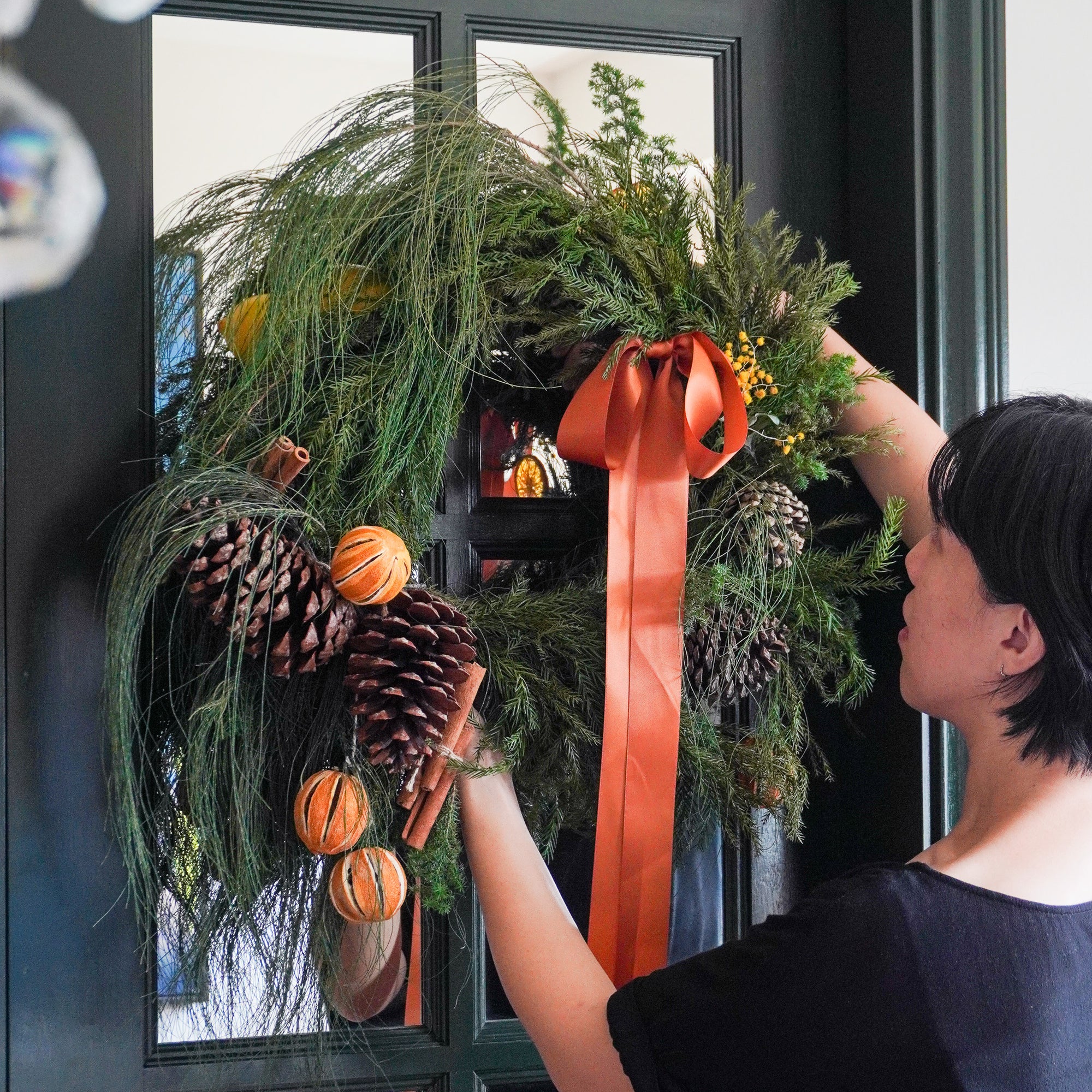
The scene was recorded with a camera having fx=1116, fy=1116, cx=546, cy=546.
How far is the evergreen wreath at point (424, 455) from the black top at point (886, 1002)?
0.16m

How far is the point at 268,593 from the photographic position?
0.66m

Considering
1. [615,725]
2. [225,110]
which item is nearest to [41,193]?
[225,110]

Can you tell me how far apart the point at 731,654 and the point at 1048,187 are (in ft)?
1.78

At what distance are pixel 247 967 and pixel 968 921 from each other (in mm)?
485

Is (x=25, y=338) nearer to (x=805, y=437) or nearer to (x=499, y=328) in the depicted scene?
(x=499, y=328)

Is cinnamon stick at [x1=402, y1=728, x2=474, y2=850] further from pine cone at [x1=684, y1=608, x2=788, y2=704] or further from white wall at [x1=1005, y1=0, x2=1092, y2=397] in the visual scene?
white wall at [x1=1005, y1=0, x2=1092, y2=397]

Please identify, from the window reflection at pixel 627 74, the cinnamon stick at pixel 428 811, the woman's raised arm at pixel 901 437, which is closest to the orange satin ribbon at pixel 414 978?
the cinnamon stick at pixel 428 811

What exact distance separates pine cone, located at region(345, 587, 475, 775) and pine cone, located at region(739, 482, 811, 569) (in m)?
0.24

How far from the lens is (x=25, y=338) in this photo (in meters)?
0.83

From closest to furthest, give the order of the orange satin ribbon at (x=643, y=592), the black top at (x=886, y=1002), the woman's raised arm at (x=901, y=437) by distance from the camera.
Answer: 1. the black top at (x=886, y=1002)
2. the orange satin ribbon at (x=643, y=592)
3. the woman's raised arm at (x=901, y=437)

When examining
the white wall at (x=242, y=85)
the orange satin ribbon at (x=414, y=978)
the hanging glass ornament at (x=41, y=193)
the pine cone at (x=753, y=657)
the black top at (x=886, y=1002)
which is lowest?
the orange satin ribbon at (x=414, y=978)

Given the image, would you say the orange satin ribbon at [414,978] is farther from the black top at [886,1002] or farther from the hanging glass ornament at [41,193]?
the hanging glass ornament at [41,193]

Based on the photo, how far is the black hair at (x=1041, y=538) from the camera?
0.68m

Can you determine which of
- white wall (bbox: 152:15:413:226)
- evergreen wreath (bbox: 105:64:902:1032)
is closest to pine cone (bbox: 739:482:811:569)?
evergreen wreath (bbox: 105:64:902:1032)
